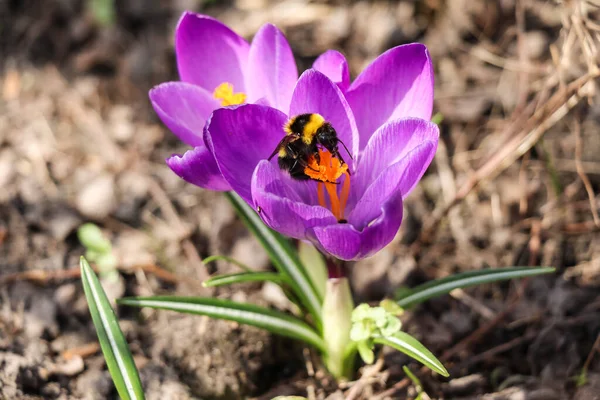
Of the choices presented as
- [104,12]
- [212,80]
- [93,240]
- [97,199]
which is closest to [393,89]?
[212,80]

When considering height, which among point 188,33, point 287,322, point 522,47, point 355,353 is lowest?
point 355,353

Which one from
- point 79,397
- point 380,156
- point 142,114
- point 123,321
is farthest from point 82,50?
point 380,156

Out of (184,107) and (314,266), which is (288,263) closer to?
(314,266)

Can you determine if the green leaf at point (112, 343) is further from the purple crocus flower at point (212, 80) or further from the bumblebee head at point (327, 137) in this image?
the bumblebee head at point (327, 137)

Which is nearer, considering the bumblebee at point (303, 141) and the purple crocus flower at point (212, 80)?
the bumblebee at point (303, 141)

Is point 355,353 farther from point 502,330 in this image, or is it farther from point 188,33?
point 188,33

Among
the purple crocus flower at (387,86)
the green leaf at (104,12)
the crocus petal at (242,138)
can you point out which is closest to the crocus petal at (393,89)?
the purple crocus flower at (387,86)

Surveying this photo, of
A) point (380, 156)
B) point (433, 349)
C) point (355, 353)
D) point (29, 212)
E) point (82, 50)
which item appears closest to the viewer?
point (380, 156)
